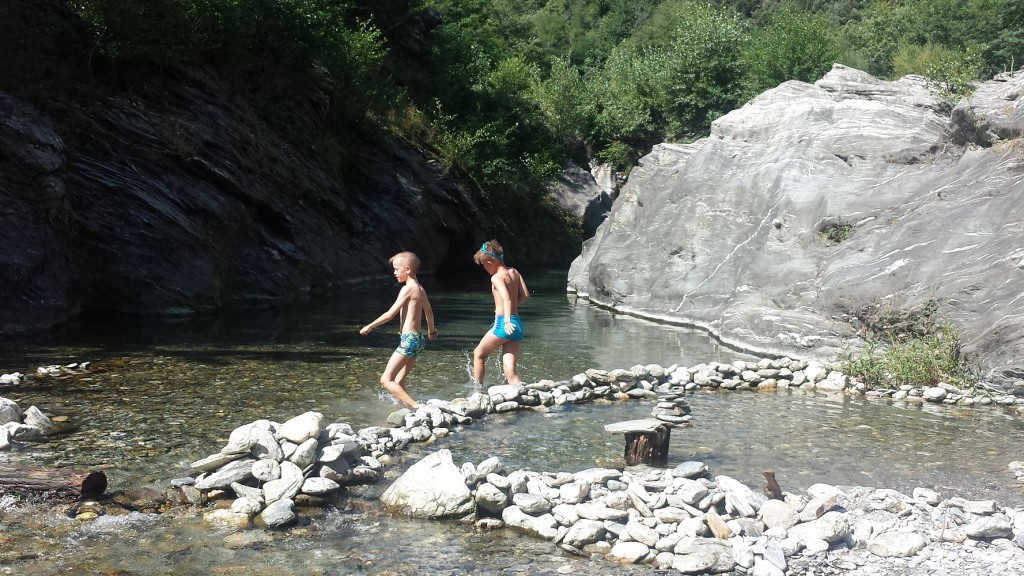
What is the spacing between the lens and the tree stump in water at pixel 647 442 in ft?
25.2

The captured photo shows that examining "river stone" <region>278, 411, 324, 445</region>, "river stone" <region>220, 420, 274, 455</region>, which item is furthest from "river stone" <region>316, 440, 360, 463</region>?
"river stone" <region>220, 420, 274, 455</region>

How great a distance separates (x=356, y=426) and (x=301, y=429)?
5.71 feet

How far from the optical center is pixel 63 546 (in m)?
5.56

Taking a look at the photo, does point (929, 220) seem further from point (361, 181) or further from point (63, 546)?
point (361, 181)

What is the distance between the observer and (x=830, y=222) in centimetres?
1673

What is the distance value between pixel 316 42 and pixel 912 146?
1756cm

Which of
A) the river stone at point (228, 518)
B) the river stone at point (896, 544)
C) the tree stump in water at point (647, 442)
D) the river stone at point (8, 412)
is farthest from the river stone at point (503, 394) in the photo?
the river stone at point (896, 544)

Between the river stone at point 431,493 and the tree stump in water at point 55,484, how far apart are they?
2.12m

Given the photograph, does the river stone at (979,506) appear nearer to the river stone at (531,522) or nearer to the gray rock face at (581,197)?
the river stone at (531,522)

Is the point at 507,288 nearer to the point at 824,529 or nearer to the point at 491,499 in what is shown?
the point at 491,499

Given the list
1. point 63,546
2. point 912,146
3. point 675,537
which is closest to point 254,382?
point 63,546

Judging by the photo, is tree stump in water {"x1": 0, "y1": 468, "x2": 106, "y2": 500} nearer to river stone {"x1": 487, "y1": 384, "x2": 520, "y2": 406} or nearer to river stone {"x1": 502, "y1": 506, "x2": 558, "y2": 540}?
river stone {"x1": 502, "y1": 506, "x2": 558, "y2": 540}

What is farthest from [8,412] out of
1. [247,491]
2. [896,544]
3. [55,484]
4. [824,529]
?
[896,544]

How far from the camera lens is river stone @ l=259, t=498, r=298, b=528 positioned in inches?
239
